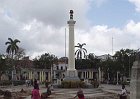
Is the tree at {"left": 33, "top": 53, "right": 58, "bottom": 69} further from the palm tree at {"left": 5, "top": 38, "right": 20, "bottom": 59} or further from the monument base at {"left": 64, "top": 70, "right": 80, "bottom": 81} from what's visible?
the monument base at {"left": 64, "top": 70, "right": 80, "bottom": 81}

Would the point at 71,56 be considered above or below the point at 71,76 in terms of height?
above

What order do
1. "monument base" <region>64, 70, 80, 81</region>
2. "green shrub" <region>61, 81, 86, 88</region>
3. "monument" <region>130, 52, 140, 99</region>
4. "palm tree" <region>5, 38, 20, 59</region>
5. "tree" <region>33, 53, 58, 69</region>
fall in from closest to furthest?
"monument" <region>130, 52, 140, 99</region>
"green shrub" <region>61, 81, 86, 88</region>
"monument base" <region>64, 70, 80, 81</region>
"palm tree" <region>5, 38, 20, 59</region>
"tree" <region>33, 53, 58, 69</region>

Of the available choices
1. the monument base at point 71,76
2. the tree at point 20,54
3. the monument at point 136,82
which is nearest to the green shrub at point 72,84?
the monument base at point 71,76

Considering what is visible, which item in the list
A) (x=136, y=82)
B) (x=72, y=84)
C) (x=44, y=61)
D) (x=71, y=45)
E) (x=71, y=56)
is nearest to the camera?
(x=136, y=82)

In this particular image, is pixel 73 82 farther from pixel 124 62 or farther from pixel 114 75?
pixel 114 75

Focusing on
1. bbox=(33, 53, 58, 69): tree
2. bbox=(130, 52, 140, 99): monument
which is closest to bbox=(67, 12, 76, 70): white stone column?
bbox=(130, 52, 140, 99): monument

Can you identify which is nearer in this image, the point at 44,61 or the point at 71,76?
the point at 71,76

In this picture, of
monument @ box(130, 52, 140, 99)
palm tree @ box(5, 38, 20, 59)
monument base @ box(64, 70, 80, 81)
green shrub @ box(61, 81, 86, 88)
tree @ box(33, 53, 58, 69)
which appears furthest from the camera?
tree @ box(33, 53, 58, 69)

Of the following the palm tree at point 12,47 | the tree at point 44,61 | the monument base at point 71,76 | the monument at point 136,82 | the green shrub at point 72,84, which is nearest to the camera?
the monument at point 136,82

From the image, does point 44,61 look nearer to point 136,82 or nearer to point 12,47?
point 12,47

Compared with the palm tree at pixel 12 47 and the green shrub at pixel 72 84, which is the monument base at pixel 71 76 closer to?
the green shrub at pixel 72 84

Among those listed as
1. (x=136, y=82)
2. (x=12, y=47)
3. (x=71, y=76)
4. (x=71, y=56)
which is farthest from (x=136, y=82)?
(x=12, y=47)

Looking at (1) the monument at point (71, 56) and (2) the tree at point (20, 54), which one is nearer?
(1) the monument at point (71, 56)

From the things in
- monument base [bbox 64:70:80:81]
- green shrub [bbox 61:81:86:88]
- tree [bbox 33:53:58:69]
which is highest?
tree [bbox 33:53:58:69]
